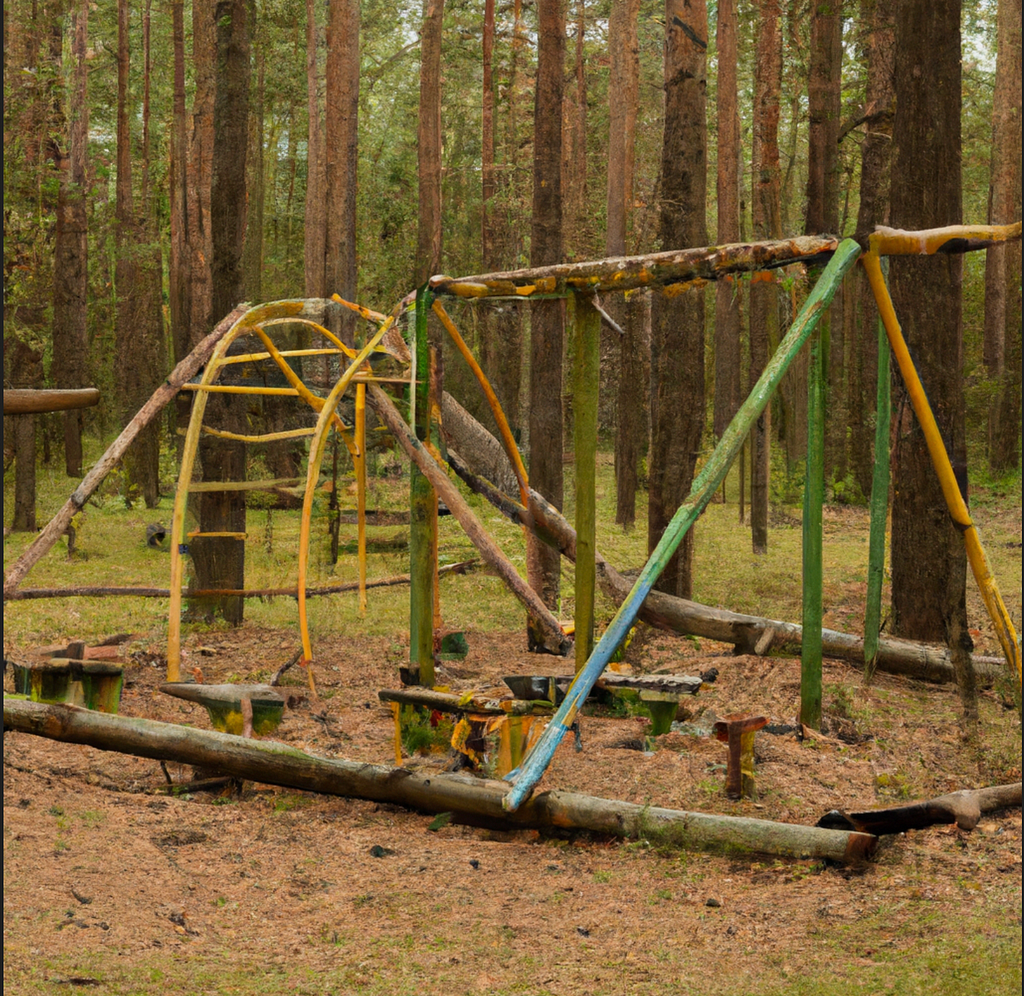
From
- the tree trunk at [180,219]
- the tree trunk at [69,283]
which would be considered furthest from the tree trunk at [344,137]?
the tree trunk at [180,219]

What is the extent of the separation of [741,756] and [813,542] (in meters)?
1.34

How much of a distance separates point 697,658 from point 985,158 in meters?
24.7

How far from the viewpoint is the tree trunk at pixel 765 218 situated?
1290cm

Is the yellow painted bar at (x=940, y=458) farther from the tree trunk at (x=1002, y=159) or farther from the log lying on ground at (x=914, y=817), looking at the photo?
the tree trunk at (x=1002, y=159)

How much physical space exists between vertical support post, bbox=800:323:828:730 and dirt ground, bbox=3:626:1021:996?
0.28 metres

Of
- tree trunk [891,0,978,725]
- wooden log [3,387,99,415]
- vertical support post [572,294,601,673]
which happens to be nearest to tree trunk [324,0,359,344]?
tree trunk [891,0,978,725]

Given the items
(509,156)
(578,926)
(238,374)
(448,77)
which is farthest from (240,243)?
(448,77)

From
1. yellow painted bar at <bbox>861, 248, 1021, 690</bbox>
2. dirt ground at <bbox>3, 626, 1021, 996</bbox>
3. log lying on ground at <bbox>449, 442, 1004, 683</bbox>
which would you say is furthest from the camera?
log lying on ground at <bbox>449, 442, 1004, 683</bbox>

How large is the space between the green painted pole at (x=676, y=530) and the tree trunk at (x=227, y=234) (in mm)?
5308

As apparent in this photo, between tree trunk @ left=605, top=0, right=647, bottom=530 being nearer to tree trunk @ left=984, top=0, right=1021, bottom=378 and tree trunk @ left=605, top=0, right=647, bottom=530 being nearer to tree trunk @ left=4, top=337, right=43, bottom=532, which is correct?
tree trunk @ left=984, top=0, right=1021, bottom=378

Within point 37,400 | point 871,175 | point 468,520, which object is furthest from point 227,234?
point 37,400

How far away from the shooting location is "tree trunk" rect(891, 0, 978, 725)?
7.72 metres

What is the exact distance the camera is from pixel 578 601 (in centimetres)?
584

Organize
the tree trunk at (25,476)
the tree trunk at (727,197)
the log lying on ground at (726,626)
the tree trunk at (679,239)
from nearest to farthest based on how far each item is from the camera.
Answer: the log lying on ground at (726,626)
the tree trunk at (679,239)
the tree trunk at (25,476)
the tree trunk at (727,197)
